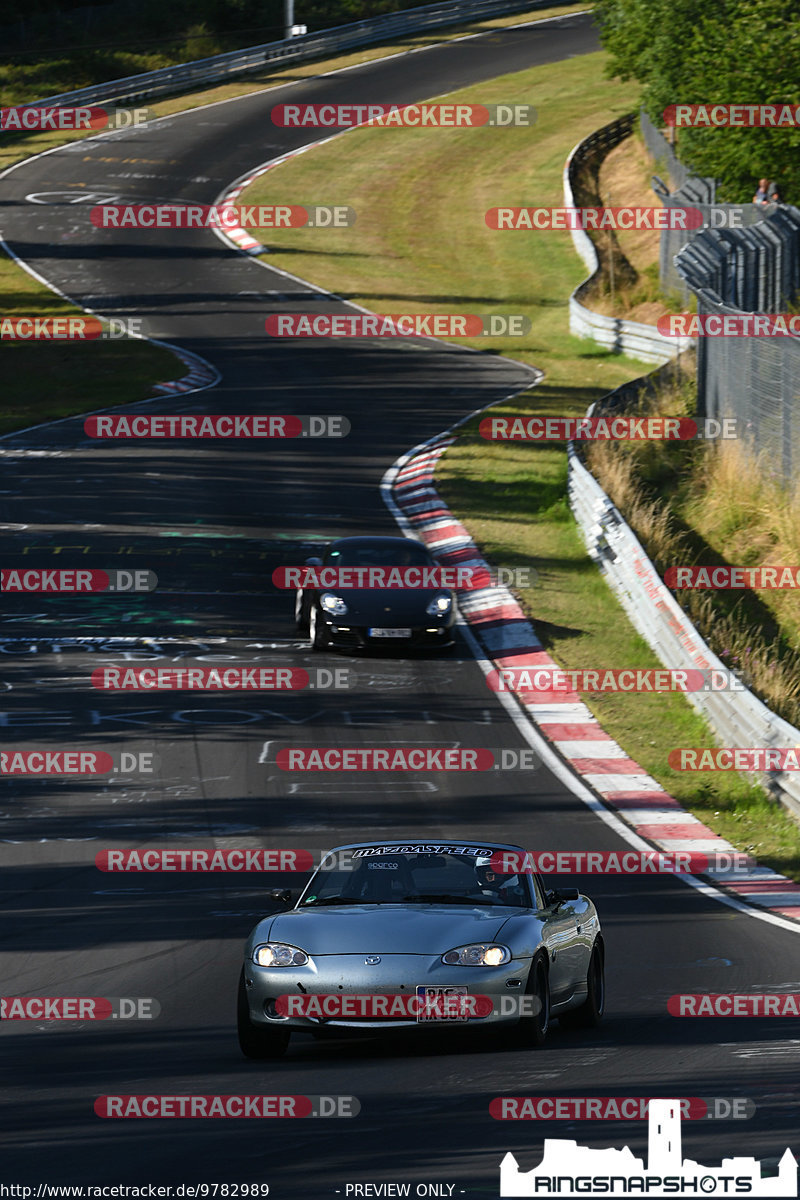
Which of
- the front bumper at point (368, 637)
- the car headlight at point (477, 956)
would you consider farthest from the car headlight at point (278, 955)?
the front bumper at point (368, 637)

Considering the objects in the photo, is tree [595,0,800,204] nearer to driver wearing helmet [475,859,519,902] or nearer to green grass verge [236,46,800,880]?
green grass verge [236,46,800,880]

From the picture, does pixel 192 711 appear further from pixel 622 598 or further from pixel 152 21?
pixel 152 21

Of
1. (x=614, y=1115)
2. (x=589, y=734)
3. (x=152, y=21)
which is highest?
(x=152, y=21)

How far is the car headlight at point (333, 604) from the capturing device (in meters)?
22.0

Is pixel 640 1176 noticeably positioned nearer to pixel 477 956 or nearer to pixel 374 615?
pixel 477 956

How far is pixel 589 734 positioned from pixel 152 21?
70.8m

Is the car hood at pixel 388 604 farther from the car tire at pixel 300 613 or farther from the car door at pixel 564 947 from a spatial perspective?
the car door at pixel 564 947

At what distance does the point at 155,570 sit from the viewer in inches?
1035

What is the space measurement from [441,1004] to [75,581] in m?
17.4

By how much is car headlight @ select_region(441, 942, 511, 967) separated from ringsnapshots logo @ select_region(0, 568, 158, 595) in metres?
16.7

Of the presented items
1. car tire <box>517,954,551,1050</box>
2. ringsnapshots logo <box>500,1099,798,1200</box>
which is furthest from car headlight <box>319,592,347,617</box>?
ringsnapshots logo <box>500,1099,798,1200</box>

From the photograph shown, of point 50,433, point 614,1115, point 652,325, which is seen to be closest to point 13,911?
point 614,1115

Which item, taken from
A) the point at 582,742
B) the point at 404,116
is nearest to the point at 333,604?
the point at 582,742

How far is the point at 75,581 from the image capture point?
25.5 m
